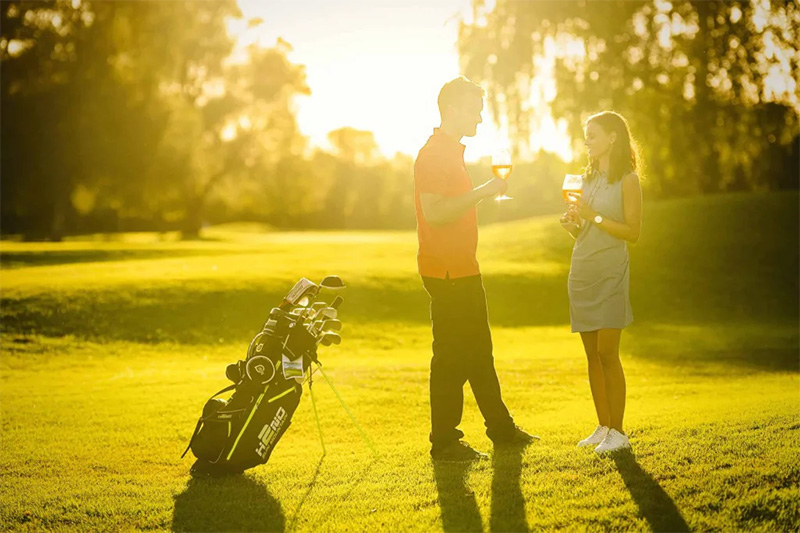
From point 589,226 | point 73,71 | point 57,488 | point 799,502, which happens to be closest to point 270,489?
point 57,488

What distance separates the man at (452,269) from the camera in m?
6.75

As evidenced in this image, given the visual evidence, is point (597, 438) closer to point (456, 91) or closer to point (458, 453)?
point (458, 453)

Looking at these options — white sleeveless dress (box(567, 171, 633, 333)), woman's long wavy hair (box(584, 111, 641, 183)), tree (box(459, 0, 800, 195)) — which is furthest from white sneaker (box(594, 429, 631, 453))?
tree (box(459, 0, 800, 195))

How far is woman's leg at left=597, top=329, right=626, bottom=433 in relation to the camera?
6.89m

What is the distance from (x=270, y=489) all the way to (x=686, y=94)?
32.8 m

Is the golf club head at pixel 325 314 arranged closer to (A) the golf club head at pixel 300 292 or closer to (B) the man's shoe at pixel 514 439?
(A) the golf club head at pixel 300 292

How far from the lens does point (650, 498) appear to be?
5.63m

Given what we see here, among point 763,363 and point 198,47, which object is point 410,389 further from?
point 198,47

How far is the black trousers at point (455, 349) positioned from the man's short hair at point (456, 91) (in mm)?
1496

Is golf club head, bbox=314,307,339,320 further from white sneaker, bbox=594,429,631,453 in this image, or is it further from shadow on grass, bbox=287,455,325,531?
white sneaker, bbox=594,429,631,453

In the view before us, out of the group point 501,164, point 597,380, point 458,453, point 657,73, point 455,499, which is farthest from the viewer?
point 657,73

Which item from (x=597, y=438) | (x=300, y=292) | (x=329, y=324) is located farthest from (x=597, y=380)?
(x=300, y=292)

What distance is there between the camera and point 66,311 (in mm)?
19984

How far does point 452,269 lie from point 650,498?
2.38 m
